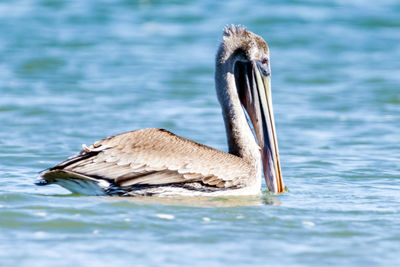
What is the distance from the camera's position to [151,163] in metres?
6.39

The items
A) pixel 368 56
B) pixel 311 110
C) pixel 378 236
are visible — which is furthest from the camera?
pixel 368 56

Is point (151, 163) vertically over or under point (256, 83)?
under

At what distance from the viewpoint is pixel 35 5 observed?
19578 mm

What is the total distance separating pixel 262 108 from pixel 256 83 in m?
0.23

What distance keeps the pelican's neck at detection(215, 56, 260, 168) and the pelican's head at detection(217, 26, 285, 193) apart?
2.4 inches

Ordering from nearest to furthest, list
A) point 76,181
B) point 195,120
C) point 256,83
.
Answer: point 76,181 < point 256,83 < point 195,120

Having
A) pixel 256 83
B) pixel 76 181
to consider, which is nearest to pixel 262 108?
pixel 256 83

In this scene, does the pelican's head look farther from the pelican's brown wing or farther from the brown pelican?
the pelican's brown wing

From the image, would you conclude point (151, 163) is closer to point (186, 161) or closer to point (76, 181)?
point (186, 161)

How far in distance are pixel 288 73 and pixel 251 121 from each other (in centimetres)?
712

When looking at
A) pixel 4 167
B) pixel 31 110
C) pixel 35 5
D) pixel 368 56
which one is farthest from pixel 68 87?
pixel 35 5

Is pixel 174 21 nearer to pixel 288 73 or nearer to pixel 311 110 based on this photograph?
pixel 288 73

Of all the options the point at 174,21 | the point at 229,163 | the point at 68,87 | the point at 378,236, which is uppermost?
the point at 174,21

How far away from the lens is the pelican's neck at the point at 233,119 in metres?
6.98
